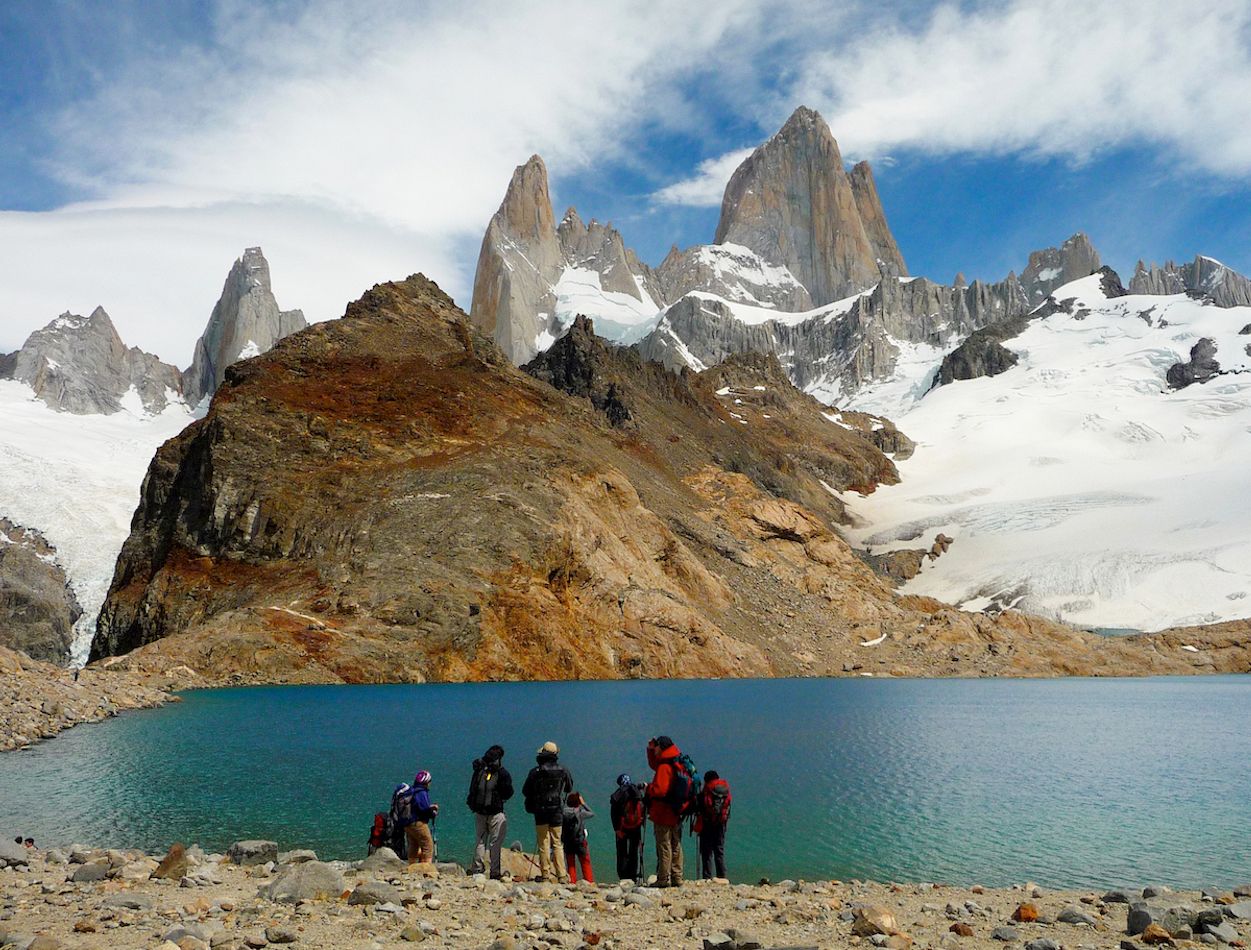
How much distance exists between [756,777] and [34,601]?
5234 inches

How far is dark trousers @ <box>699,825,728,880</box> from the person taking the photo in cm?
1898

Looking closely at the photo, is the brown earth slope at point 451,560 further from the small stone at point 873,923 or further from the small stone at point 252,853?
the small stone at point 873,923

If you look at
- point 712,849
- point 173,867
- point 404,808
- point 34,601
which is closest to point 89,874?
point 173,867

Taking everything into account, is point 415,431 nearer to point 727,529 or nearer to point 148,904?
point 727,529

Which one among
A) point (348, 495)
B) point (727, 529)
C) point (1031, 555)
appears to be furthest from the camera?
point (1031, 555)

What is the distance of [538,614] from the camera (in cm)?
7869

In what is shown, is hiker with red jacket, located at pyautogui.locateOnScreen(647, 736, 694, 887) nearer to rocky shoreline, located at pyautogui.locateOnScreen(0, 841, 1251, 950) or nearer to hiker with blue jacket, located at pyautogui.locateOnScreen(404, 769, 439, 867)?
rocky shoreline, located at pyautogui.locateOnScreen(0, 841, 1251, 950)

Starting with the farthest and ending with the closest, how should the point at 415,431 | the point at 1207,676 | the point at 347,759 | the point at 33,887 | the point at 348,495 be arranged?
the point at 1207,676
the point at 415,431
the point at 348,495
the point at 347,759
the point at 33,887

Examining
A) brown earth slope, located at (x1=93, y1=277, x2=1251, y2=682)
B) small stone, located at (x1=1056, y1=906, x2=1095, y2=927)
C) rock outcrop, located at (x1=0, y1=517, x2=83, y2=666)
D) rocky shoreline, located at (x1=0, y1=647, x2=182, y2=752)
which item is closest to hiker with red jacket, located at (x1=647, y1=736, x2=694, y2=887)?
small stone, located at (x1=1056, y1=906, x2=1095, y2=927)

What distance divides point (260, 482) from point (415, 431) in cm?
1662

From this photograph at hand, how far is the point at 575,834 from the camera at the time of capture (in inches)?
726

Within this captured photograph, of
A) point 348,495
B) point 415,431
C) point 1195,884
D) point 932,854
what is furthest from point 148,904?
point 415,431

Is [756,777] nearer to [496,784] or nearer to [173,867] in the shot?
[496,784]

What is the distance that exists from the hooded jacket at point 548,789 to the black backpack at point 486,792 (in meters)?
0.53
